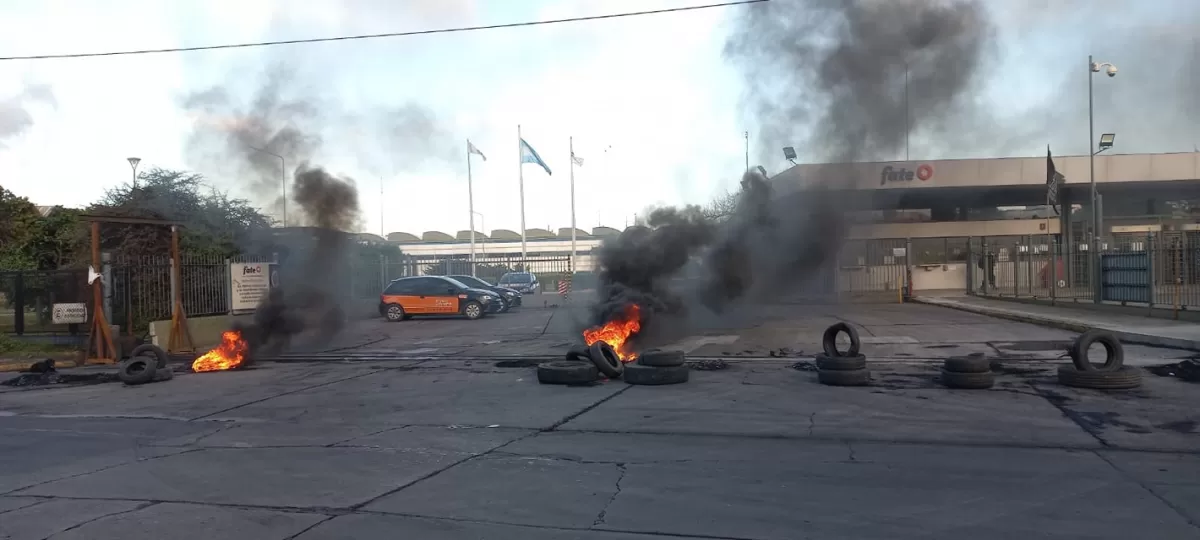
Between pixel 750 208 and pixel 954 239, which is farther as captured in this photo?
pixel 954 239

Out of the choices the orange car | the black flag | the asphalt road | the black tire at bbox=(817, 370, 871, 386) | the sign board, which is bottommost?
the asphalt road

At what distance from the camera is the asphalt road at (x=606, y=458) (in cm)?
521

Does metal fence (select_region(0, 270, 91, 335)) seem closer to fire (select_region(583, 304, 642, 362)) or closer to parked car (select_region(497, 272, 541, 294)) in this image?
fire (select_region(583, 304, 642, 362))

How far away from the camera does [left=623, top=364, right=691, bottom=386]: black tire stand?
11.1 m

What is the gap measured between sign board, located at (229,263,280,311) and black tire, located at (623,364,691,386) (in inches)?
436

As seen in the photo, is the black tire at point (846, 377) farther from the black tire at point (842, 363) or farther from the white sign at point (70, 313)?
the white sign at point (70, 313)

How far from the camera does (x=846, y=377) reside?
10516mm

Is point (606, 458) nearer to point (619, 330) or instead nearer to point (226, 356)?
point (619, 330)

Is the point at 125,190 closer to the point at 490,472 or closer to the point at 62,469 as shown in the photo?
the point at 62,469

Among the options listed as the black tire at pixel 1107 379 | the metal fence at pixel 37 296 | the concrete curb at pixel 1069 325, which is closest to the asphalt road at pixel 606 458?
the black tire at pixel 1107 379

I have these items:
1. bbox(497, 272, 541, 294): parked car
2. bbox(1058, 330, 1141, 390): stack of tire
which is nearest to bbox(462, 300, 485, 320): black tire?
bbox(497, 272, 541, 294): parked car

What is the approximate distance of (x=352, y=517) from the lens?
5.42 meters

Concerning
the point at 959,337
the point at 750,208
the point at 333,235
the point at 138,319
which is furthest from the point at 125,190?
the point at 959,337

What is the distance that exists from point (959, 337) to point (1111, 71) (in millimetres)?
16213
